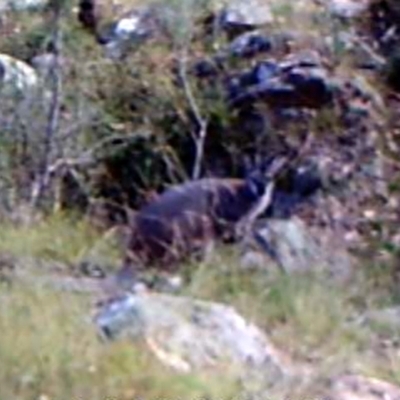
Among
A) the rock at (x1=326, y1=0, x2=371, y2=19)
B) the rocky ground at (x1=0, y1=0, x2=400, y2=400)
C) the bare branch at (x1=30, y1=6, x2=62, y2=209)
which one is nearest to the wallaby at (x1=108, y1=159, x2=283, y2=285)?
the rocky ground at (x1=0, y1=0, x2=400, y2=400)

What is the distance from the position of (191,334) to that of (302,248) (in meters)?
2.25

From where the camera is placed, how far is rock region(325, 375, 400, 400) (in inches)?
215

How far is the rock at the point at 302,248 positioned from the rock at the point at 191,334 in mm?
1530

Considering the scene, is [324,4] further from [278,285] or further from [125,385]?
[125,385]

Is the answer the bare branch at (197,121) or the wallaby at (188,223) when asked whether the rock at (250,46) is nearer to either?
the bare branch at (197,121)

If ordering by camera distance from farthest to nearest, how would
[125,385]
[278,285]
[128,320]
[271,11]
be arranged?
1. [271,11]
2. [278,285]
3. [128,320]
4. [125,385]

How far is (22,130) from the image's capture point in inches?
360

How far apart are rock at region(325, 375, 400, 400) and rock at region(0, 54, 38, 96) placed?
414 centimetres

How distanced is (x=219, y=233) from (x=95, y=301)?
165cm

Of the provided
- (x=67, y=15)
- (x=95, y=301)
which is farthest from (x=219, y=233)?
(x=67, y=15)

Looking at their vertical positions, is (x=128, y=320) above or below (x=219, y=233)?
above

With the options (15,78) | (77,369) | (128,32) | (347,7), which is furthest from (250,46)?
(77,369)

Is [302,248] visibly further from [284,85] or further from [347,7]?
[347,7]

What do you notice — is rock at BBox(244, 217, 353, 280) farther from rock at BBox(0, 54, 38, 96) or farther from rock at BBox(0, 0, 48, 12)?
rock at BBox(0, 0, 48, 12)
